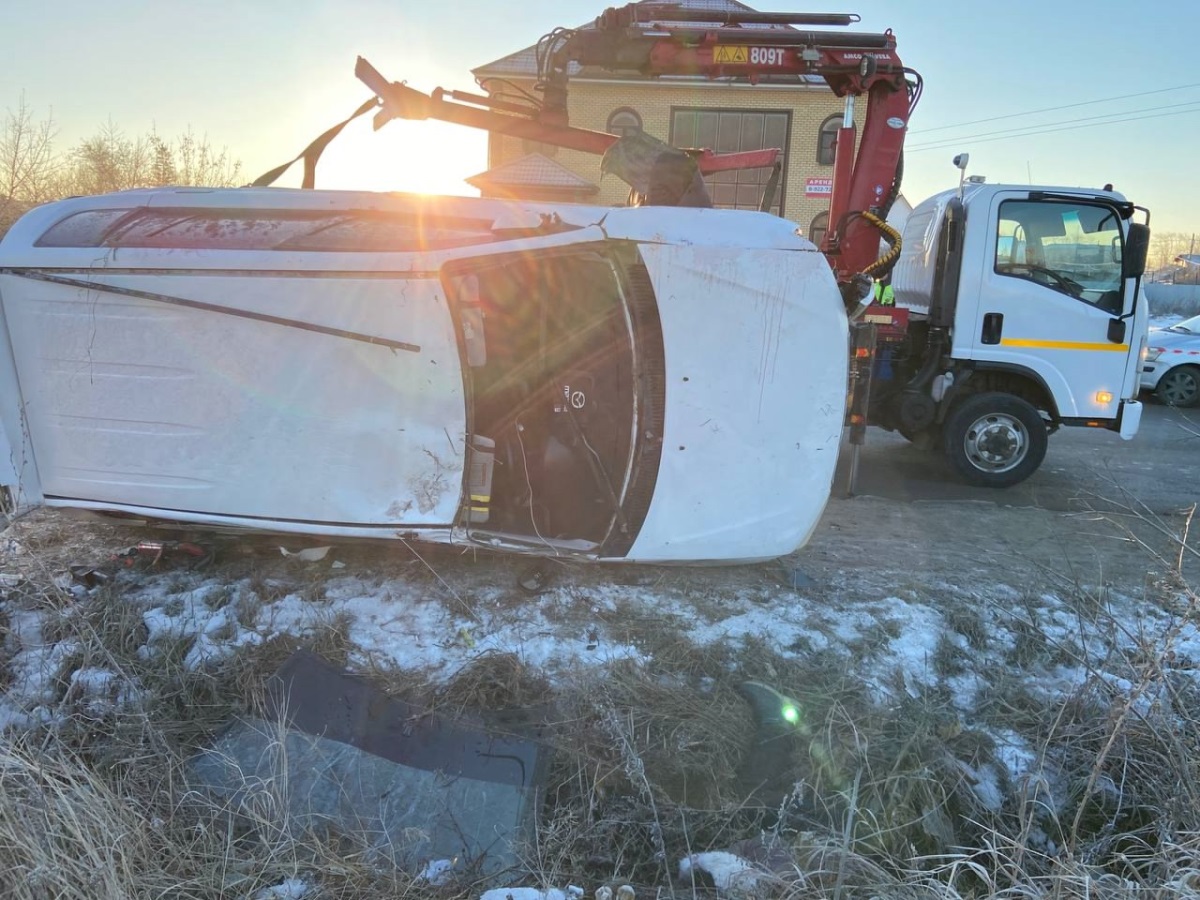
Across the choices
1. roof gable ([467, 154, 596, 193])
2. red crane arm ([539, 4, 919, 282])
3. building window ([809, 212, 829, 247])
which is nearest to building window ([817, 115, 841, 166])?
building window ([809, 212, 829, 247])

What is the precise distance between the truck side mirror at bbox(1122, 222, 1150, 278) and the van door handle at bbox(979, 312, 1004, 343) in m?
1.00

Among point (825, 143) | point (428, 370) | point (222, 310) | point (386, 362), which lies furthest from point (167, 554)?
point (825, 143)

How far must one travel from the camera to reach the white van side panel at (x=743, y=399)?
134 inches

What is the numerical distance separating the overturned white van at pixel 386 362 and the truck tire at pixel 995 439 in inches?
127

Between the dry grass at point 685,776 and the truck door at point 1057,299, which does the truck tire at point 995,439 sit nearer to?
the truck door at point 1057,299

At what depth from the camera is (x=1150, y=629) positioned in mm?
3756

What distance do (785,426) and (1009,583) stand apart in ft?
6.06

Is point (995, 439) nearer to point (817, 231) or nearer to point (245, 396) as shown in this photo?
point (245, 396)

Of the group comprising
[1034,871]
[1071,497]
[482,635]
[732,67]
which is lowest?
[1034,871]

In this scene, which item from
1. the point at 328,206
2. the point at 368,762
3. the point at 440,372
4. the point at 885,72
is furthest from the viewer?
the point at 885,72

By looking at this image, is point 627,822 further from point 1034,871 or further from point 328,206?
point 328,206

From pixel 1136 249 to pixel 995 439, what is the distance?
1820mm

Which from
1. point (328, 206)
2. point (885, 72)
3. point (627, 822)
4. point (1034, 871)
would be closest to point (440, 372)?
point (328, 206)

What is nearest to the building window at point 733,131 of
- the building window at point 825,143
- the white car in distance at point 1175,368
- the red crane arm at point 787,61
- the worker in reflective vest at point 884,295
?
the building window at point 825,143
